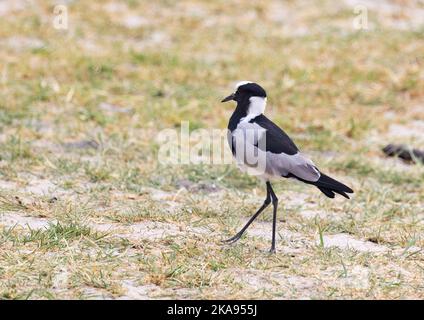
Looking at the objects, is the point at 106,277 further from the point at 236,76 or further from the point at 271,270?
the point at 236,76

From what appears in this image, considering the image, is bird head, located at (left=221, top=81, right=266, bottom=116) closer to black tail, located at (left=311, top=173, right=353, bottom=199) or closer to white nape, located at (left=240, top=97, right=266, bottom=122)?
white nape, located at (left=240, top=97, right=266, bottom=122)

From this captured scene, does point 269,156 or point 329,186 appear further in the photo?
point 269,156

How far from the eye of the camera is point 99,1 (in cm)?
1120

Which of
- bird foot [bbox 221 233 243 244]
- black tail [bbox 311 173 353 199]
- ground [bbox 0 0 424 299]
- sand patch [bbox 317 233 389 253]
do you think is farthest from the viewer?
sand patch [bbox 317 233 389 253]

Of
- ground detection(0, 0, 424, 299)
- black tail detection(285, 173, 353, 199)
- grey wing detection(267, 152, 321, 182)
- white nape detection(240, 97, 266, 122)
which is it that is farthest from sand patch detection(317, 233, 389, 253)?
white nape detection(240, 97, 266, 122)

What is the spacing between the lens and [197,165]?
6.84 metres

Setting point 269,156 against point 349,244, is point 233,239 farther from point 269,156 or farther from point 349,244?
point 349,244

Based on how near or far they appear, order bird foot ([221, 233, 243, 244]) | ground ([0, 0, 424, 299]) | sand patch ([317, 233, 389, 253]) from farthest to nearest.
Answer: sand patch ([317, 233, 389, 253]) → bird foot ([221, 233, 243, 244]) → ground ([0, 0, 424, 299])

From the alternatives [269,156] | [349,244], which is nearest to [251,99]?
[269,156]

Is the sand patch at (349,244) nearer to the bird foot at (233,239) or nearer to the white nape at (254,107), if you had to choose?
the bird foot at (233,239)

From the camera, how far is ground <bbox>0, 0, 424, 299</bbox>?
4574mm

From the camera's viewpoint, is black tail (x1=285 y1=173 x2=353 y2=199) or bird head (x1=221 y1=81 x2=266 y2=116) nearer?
black tail (x1=285 y1=173 x2=353 y2=199)

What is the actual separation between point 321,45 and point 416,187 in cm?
395

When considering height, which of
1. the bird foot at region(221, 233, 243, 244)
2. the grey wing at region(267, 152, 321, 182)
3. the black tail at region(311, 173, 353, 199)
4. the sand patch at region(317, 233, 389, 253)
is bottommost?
the sand patch at region(317, 233, 389, 253)
